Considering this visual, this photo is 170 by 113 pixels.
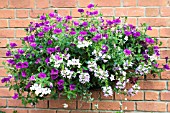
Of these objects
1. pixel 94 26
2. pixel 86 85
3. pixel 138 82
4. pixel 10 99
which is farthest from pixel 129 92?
pixel 10 99

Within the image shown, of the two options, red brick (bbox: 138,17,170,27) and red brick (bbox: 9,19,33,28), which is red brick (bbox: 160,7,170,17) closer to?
red brick (bbox: 138,17,170,27)

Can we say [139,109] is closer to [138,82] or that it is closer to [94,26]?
[138,82]

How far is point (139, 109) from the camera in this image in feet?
8.82

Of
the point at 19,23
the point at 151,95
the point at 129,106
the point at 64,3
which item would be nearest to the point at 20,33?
the point at 19,23

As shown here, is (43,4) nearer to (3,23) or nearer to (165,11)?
(3,23)

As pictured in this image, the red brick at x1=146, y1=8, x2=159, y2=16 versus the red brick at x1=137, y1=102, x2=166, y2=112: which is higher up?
the red brick at x1=146, y1=8, x2=159, y2=16

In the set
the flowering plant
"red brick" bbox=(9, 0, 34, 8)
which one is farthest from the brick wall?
the flowering plant

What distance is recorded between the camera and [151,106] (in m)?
2.67

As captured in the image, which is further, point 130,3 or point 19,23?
point 19,23

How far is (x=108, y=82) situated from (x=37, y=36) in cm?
64

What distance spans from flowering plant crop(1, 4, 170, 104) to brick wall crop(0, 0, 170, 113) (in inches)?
6.6

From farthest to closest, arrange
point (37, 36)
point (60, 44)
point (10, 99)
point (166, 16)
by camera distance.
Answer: point (10, 99)
point (166, 16)
point (37, 36)
point (60, 44)

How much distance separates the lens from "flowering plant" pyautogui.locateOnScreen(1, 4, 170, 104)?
2.23 m

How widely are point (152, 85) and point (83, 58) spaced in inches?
27.4
